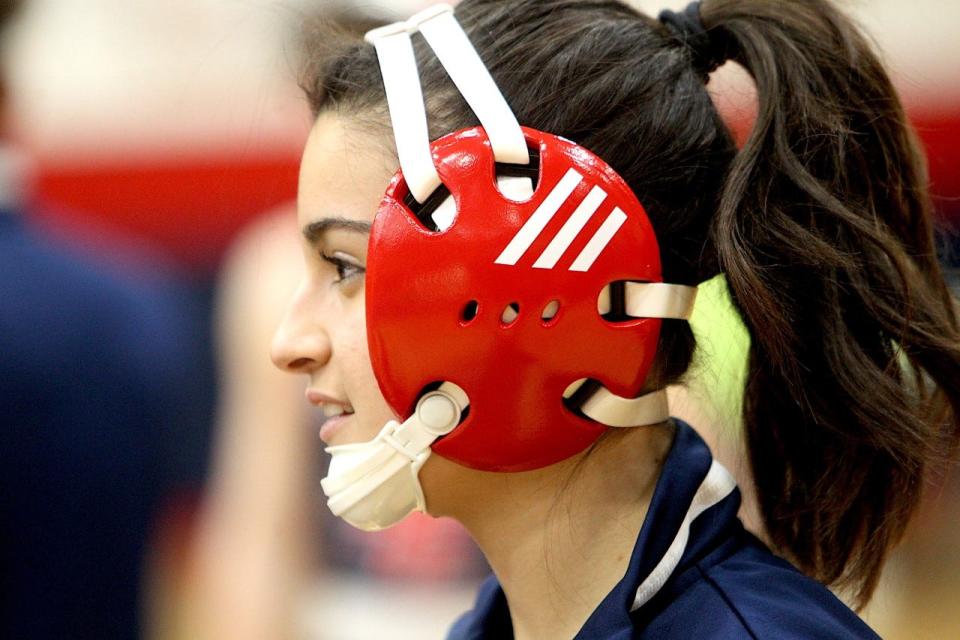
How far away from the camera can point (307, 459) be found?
2.45 metres

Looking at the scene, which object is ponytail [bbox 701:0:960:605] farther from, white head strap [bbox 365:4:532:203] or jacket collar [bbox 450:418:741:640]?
white head strap [bbox 365:4:532:203]

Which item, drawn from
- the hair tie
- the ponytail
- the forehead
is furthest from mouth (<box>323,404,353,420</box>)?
the hair tie

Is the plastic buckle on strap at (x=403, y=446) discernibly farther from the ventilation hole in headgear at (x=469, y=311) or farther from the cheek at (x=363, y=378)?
the ventilation hole in headgear at (x=469, y=311)

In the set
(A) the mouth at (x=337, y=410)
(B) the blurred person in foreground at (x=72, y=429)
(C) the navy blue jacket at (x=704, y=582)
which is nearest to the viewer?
(C) the navy blue jacket at (x=704, y=582)

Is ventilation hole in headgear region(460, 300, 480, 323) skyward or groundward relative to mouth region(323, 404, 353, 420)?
skyward

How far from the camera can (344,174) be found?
1.42 m

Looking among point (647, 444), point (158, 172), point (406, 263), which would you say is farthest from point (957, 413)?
point (158, 172)

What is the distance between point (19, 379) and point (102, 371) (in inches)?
5.7

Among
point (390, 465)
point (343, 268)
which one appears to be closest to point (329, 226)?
point (343, 268)

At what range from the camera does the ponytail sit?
54.1 inches

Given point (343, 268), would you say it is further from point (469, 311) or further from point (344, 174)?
point (469, 311)

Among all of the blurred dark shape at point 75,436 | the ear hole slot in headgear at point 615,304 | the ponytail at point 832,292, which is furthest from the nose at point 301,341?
the blurred dark shape at point 75,436

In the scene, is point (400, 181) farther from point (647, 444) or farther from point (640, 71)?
point (647, 444)

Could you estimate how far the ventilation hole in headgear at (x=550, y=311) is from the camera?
1275 millimetres
